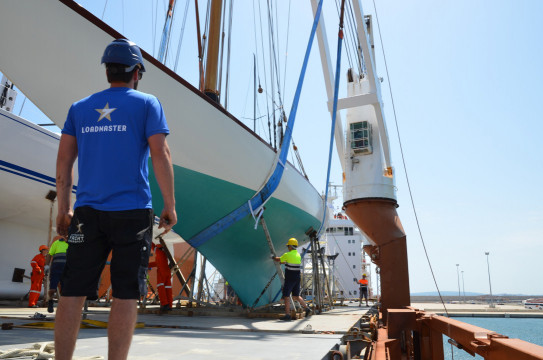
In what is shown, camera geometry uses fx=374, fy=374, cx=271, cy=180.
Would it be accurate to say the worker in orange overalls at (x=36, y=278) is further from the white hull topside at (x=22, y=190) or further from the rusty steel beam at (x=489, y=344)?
the rusty steel beam at (x=489, y=344)

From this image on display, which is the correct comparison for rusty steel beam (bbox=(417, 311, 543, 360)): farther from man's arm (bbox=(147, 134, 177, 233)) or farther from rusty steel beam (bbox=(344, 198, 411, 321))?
rusty steel beam (bbox=(344, 198, 411, 321))

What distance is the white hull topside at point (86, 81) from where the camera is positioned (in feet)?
12.7

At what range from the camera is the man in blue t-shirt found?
5.02 ft

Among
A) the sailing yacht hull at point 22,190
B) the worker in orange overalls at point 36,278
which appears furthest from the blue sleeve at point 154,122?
the sailing yacht hull at point 22,190

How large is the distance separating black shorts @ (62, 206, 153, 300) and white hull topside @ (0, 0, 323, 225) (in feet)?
10.6

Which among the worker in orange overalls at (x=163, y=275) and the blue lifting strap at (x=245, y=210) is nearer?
the blue lifting strap at (x=245, y=210)

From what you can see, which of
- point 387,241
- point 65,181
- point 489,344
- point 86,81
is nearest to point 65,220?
point 65,181

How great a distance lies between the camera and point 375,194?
10047 mm

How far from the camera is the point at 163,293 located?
22.8ft

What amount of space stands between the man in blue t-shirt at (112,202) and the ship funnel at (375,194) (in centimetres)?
852

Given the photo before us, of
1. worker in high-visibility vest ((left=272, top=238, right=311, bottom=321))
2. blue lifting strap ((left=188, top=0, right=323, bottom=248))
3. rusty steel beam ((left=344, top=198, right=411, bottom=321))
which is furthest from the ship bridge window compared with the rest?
worker in high-visibility vest ((left=272, top=238, right=311, bottom=321))

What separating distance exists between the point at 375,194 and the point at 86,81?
7.70 m

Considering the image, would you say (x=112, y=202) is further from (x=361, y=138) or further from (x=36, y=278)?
(x=361, y=138)

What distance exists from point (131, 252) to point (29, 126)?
344 inches
